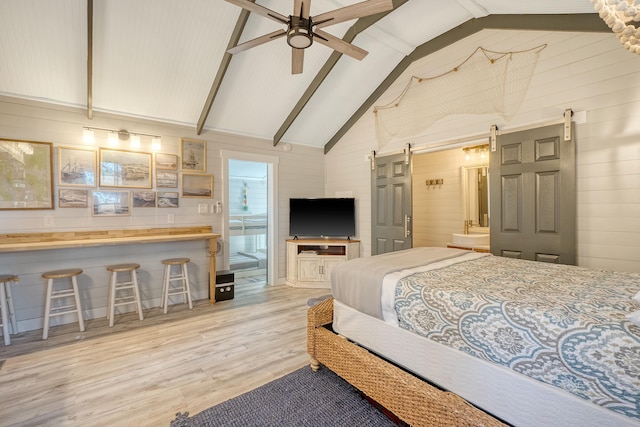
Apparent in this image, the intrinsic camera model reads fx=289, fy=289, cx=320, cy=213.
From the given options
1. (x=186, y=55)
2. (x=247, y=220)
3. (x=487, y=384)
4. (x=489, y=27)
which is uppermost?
(x=489, y=27)

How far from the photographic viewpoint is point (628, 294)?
1.53 m

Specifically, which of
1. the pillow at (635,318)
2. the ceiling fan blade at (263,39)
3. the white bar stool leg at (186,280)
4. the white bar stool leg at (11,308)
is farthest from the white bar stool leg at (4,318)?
the pillow at (635,318)

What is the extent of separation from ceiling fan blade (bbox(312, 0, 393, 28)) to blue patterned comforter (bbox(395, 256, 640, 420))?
198 cm

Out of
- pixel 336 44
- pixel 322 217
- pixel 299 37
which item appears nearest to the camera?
pixel 299 37

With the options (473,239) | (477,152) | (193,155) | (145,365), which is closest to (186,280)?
(145,365)

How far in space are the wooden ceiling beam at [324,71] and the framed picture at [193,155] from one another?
1.24 meters

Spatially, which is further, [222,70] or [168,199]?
[168,199]

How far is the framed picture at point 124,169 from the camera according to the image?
3685 mm

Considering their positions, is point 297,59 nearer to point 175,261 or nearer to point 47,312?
point 175,261

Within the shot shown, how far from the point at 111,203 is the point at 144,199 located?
370mm

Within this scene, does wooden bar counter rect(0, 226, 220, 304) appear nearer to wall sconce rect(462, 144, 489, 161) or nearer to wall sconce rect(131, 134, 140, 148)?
wall sconce rect(131, 134, 140, 148)

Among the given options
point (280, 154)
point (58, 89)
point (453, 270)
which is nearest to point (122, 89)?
point (58, 89)

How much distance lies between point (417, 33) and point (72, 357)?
5307mm

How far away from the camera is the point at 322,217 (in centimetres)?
512
